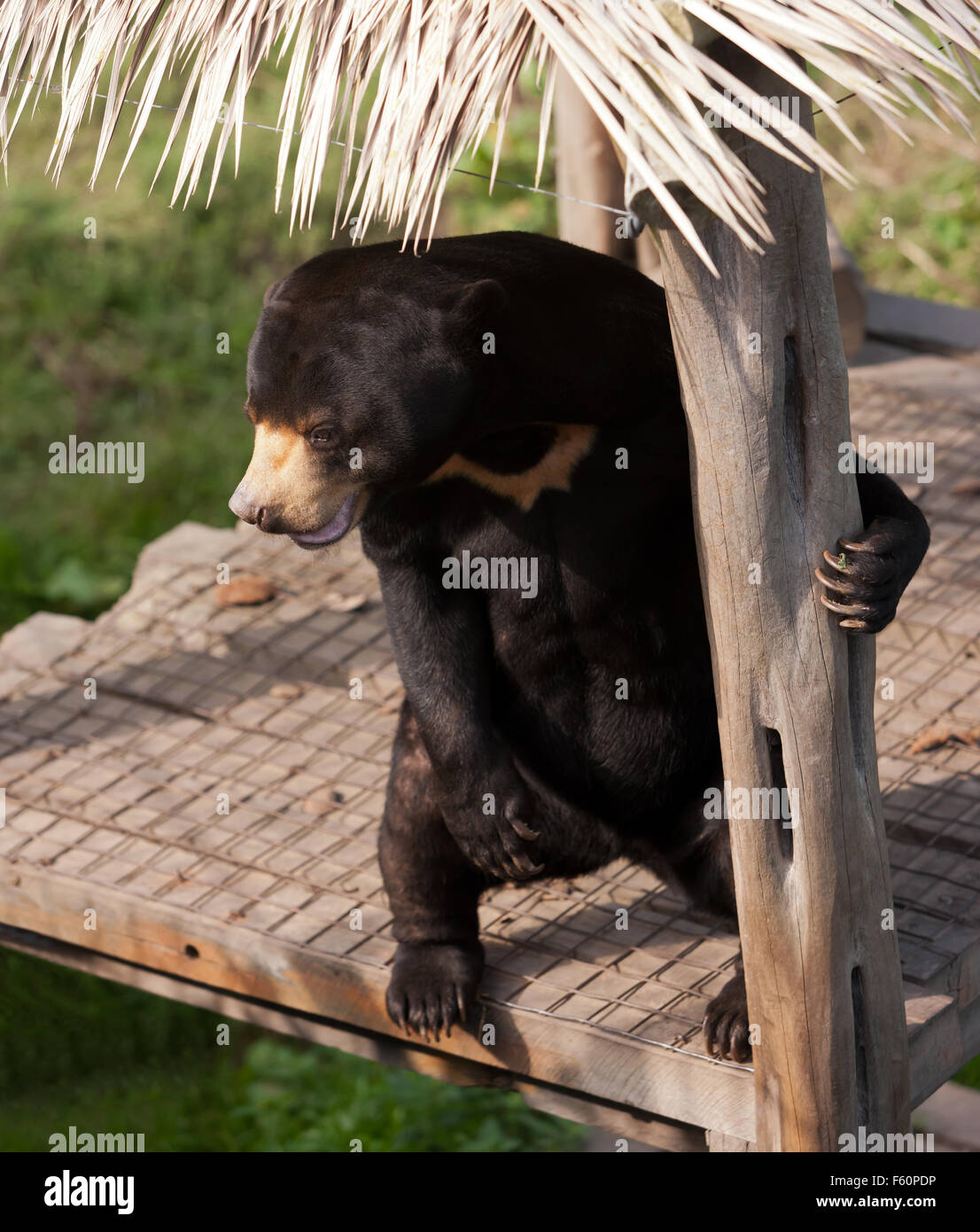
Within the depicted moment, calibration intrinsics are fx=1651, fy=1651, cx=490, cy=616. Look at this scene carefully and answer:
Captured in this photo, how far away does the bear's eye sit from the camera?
286 cm

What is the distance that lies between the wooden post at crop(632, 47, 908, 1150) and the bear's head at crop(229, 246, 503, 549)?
1.63 feet

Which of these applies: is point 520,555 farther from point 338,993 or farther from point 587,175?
point 587,175

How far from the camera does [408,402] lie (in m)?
2.91

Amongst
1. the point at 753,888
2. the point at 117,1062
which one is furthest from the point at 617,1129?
the point at 117,1062

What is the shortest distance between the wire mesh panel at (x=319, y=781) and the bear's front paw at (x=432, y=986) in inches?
3.7

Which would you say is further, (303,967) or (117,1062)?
(117,1062)

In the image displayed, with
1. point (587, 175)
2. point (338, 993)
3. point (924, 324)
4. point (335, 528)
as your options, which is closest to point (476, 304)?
point (335, 528)

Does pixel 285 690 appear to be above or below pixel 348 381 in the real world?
above

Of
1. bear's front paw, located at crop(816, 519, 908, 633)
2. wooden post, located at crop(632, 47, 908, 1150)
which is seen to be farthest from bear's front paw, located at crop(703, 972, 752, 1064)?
bear's front paw, located at crop(816, 519, 908, 633)

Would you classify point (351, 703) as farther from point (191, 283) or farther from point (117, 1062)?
point (191, 283)

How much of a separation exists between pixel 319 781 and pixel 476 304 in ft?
6.72

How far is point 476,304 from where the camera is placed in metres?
2.89

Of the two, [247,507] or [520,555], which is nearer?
[247,507]
